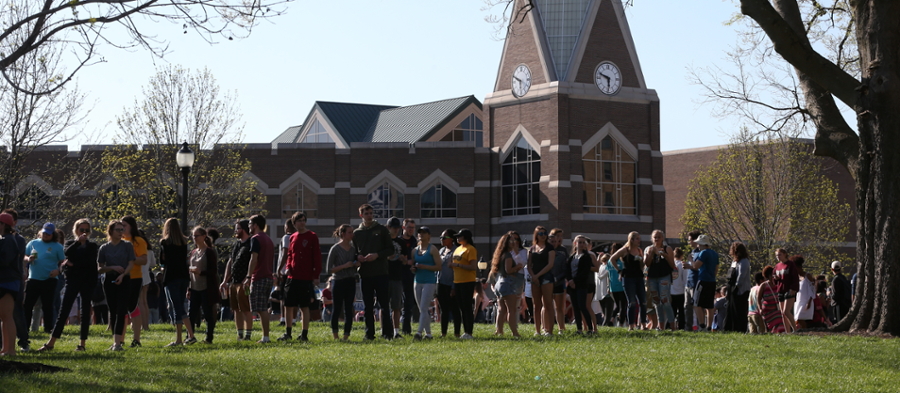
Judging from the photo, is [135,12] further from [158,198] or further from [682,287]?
[158,198]

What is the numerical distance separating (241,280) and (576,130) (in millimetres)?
37861

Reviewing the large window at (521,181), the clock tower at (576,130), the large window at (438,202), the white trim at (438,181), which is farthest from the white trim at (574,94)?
the large window at (438,202)

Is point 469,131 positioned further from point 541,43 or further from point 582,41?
point 582,41

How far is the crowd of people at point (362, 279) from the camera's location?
41.7 ft

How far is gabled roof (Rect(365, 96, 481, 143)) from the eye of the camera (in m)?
58.2

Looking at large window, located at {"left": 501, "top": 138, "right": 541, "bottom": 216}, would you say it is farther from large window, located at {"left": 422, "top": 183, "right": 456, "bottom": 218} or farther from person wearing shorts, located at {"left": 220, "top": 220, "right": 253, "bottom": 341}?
person wearing shorts, located at {"left": 220, "top": 220, "right": 253, "bottom": 341}

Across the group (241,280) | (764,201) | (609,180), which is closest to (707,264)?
(241,280)

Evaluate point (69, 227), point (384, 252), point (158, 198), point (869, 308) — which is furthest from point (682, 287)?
point (69, 227)

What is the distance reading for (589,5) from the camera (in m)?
52.0

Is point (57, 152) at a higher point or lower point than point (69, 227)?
higher

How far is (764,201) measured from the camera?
47719mm

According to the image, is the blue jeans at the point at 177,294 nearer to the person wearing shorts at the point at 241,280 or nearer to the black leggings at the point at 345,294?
the person wearing shorts at the point at 241,280

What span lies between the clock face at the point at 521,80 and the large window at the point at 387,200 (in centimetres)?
804

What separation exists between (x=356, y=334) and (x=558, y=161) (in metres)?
33.7
